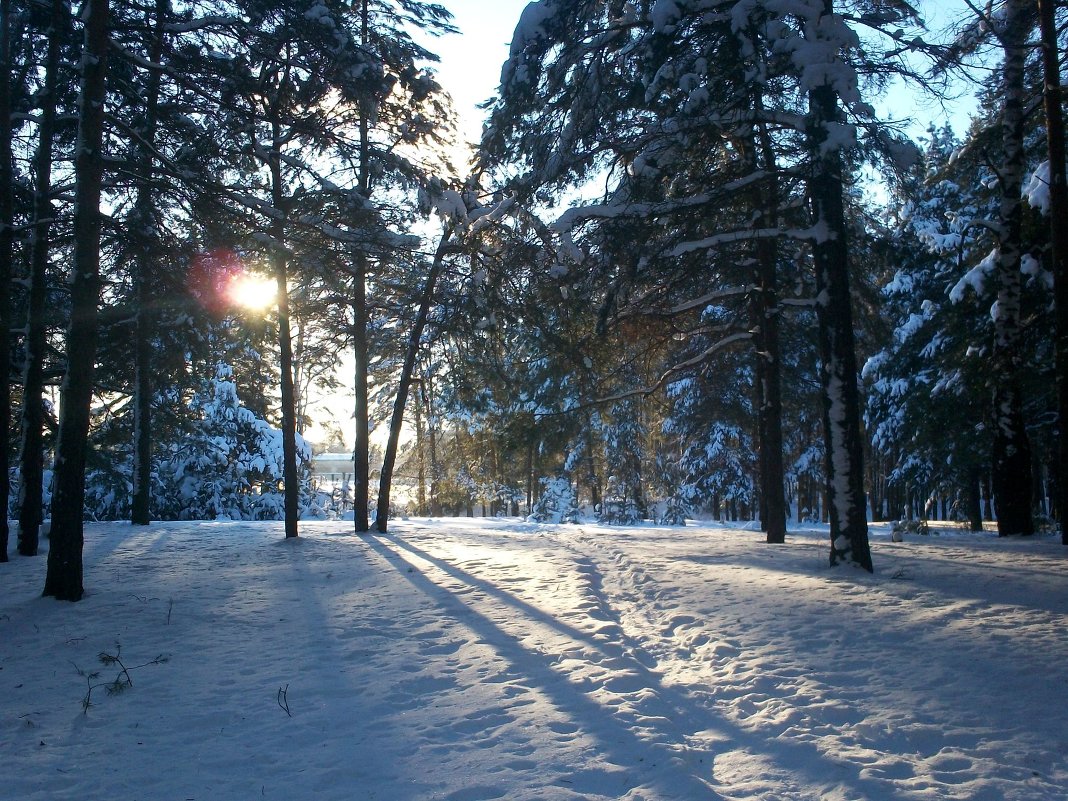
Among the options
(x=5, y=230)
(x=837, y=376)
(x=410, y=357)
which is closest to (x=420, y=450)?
(x=410, y=357)

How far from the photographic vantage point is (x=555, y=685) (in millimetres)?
5438

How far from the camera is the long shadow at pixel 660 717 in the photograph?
12.4ft

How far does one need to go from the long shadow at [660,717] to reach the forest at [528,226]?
15.5ft

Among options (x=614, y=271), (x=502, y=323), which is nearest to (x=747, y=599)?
(x=614, y=271)

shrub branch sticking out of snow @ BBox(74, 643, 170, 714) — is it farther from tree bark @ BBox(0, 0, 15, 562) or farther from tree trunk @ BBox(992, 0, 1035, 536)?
tree trunk @ BBox(992, 0, 1035, 536)

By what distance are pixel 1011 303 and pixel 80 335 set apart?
1393cm

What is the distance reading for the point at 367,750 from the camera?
4309 mm

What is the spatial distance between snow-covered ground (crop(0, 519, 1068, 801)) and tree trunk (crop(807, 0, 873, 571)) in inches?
21.4

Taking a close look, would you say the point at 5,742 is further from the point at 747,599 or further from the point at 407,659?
the point at 747,599

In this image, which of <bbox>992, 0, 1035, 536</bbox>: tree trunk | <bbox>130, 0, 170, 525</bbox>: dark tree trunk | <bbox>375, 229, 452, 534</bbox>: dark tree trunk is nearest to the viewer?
<bbox>130, 0, 170, 525</bbox>: dark tree trunk

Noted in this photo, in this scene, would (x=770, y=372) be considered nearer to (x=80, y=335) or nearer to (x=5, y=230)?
(x=80, y=335)

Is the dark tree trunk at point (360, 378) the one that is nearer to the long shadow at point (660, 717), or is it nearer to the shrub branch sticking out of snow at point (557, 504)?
the long shadow at point (660, 717)

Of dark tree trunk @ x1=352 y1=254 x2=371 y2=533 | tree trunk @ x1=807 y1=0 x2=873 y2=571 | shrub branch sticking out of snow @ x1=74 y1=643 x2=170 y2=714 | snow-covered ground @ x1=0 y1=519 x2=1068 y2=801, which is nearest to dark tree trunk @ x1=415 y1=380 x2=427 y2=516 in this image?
dark tree trunk @ x1=352 y1=254 x2=371 y2=533

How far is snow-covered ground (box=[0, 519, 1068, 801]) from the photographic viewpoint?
390 cm
